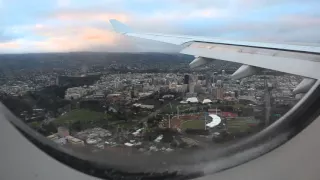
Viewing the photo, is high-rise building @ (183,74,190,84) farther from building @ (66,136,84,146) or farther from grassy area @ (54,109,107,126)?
building @ (66,136,84,146)

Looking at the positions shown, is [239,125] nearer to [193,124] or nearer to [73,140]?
[193,124]

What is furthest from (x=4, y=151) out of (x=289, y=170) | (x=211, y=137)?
(x=289, y=170)

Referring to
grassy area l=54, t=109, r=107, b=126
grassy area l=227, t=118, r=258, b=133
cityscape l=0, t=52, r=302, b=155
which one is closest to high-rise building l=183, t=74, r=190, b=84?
cityscape l=0, t=52, r=302, b=155

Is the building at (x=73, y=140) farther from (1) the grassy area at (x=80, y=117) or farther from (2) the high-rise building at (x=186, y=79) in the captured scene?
(2) the high-rise building at (x=186, y=79)

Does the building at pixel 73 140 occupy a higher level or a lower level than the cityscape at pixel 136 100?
lower

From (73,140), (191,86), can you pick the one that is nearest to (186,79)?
(191,86)

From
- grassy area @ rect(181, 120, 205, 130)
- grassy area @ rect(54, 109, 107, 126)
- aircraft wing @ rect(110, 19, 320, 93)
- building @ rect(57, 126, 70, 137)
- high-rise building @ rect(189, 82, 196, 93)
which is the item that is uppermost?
aircraft wing @ rect(110, 19, 320, 93)

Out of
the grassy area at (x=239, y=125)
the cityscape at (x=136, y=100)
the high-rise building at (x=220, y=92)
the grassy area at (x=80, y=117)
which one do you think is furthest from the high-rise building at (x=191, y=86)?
the grassy area at (x=80, y=117)
